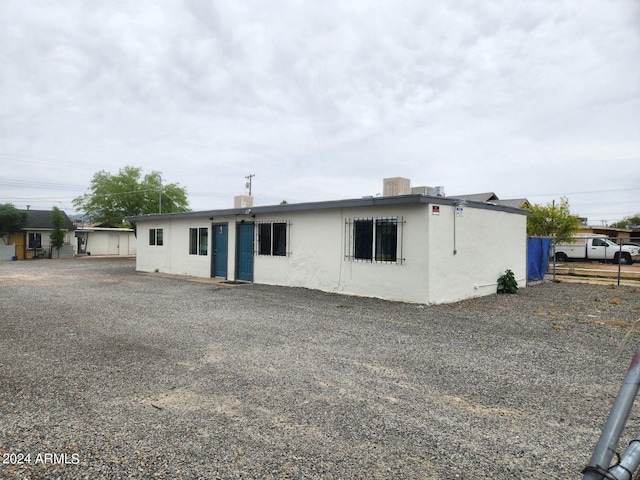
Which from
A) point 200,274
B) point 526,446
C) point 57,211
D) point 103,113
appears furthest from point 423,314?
point 57,211

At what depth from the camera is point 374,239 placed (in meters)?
10.5

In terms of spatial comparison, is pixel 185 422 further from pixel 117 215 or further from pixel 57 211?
pixel 117 215

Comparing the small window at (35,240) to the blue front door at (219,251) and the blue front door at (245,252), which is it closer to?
the blue front door at (219,251)

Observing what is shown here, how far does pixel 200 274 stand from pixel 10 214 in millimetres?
24257

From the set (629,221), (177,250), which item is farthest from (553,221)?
(629,221)

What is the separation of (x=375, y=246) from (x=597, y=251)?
2064 cm

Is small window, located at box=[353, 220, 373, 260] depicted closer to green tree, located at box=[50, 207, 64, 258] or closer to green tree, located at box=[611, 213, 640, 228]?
green tree, located at box=[50, 207, 64, 258]

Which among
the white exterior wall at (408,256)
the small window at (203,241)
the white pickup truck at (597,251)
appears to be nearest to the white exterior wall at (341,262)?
the white exterior wall at (408,256)

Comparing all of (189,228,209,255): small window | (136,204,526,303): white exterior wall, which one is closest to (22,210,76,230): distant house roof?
(189,228,209,255): small window

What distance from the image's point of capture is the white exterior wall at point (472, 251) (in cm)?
966

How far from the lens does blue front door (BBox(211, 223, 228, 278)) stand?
14.9 m

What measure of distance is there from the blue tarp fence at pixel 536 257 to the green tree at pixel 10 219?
35.1 metres

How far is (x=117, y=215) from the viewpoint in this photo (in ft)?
141

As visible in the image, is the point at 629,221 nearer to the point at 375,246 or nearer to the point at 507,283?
the point at 507,283
